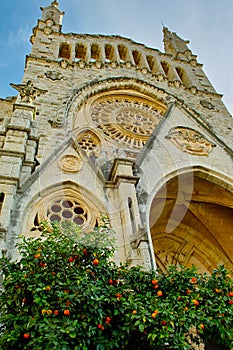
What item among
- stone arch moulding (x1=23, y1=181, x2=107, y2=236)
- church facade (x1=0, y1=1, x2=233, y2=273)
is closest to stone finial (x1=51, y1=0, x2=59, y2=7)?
church facade (x1=0, y1=1, x2=233, y2=273)

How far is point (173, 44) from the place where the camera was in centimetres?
2344

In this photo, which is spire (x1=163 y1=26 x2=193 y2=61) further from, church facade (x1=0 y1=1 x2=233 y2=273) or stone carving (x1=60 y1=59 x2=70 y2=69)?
stone carving (x1=60 y1=59 x2=70 y2=69)

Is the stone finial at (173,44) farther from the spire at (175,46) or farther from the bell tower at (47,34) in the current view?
the bell tower at (47,34)

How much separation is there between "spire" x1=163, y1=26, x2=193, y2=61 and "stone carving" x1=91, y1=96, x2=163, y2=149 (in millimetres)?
8291

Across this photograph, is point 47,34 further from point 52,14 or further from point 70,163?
point 70,163

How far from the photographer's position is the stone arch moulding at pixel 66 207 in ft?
23.7

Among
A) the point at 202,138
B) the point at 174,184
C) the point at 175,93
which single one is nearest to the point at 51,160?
the point at 174,184

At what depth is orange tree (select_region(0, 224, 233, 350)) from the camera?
384cm

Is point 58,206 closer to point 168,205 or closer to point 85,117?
point 168,205

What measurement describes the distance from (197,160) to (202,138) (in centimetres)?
137

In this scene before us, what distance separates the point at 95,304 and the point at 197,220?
819cm

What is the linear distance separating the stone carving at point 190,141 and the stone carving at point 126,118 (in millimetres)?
1918

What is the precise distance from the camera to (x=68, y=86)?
44.4 feet

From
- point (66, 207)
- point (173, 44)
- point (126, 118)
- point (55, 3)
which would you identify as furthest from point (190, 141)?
point (55, 3)
